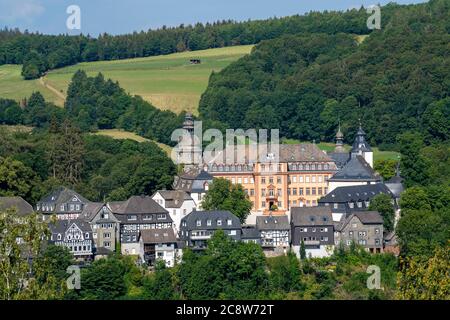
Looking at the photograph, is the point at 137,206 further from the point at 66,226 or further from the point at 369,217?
the point at 369,217

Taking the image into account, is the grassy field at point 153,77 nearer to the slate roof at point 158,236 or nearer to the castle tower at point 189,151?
the castle tower at point 189,151

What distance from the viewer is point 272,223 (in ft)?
209

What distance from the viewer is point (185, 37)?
150250mm

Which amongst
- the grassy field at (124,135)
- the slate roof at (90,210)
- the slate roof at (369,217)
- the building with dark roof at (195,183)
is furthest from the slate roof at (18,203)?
the grassy field at (124,135)

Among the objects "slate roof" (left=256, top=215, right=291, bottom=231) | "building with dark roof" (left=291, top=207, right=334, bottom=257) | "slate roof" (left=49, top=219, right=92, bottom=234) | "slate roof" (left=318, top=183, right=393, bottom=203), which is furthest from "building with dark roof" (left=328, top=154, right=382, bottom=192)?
"slate roof" (left=49, top=219, right=92, bottom=234)

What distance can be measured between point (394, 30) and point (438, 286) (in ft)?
306

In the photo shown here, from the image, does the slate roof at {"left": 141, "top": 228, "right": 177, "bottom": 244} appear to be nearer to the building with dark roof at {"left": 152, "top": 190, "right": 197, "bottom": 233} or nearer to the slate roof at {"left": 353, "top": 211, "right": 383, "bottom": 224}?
the building with dark roof at {"left": 152, "top": 190, "right": 197, "bottom": 233}

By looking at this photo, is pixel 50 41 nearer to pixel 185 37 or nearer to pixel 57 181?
A: pixel 185 37

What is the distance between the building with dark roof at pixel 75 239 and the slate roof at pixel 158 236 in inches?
108

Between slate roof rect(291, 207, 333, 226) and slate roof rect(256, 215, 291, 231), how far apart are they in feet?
1.46

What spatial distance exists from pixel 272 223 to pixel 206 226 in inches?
133

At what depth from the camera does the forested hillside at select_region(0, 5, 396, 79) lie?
140 metres
